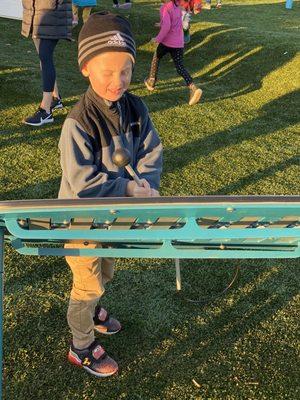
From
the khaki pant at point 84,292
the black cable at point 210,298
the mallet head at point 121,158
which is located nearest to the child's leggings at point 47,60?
the black cable at point 210,298

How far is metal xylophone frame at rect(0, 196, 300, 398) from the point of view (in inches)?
47.2

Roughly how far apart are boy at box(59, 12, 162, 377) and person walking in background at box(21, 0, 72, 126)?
9.85ft

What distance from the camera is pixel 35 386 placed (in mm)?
2135

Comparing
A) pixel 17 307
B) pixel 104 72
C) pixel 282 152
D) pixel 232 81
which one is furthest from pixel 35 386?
pixel 232 81

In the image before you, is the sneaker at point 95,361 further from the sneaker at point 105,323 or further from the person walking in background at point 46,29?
the person walking in background at point 46,29

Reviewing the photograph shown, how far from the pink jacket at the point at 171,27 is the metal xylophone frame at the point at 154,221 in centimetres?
485

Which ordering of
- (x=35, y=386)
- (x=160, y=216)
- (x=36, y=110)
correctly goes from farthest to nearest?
(x=36, y=110) < (x=35, y=386) < (x=160, y=216)

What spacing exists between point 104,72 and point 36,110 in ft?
12.2

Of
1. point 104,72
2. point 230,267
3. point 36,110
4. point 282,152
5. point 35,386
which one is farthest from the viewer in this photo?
point 36,110

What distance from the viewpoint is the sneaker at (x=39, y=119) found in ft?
15.5

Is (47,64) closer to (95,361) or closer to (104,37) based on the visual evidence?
(104,37)

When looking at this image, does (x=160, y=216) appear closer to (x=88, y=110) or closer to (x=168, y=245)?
(x=168, y=245)

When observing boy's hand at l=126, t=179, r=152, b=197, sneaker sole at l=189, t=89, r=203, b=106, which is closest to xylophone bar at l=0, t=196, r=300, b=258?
boy's hand at l=126, t=179, r=152, b=197

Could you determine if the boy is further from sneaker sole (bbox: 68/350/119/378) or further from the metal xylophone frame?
the metal xylophone frame
